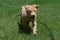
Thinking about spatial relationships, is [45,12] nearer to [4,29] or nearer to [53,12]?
[53,12]

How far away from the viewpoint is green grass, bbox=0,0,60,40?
5230 mm

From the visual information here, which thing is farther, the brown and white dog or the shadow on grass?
the shadow on grass

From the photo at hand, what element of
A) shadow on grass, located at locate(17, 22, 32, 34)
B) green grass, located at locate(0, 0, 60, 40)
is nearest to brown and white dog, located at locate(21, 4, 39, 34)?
shadow on grass, located at locate(17, 22, 32, 34)

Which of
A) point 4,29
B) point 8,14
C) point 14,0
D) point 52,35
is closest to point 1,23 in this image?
point 4,29

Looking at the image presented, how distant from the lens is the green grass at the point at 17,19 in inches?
206

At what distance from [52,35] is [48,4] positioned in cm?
343

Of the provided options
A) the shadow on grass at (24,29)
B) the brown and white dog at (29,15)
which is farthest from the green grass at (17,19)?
the brown and white dog at (29,15)

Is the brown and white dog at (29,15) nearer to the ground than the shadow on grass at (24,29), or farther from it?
farther from it

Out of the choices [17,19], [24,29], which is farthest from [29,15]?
[17,19]

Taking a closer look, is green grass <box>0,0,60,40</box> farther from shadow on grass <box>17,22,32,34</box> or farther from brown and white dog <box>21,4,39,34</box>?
brown and white dog <box>21,4,39,34</box>

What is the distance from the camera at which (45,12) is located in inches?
295

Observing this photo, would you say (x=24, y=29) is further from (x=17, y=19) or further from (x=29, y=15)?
(x=17, y=19)

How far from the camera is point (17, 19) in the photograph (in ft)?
21.4

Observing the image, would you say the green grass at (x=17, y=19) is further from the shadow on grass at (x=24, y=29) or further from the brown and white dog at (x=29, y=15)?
the brown and white dog at (x=29, y=15)
